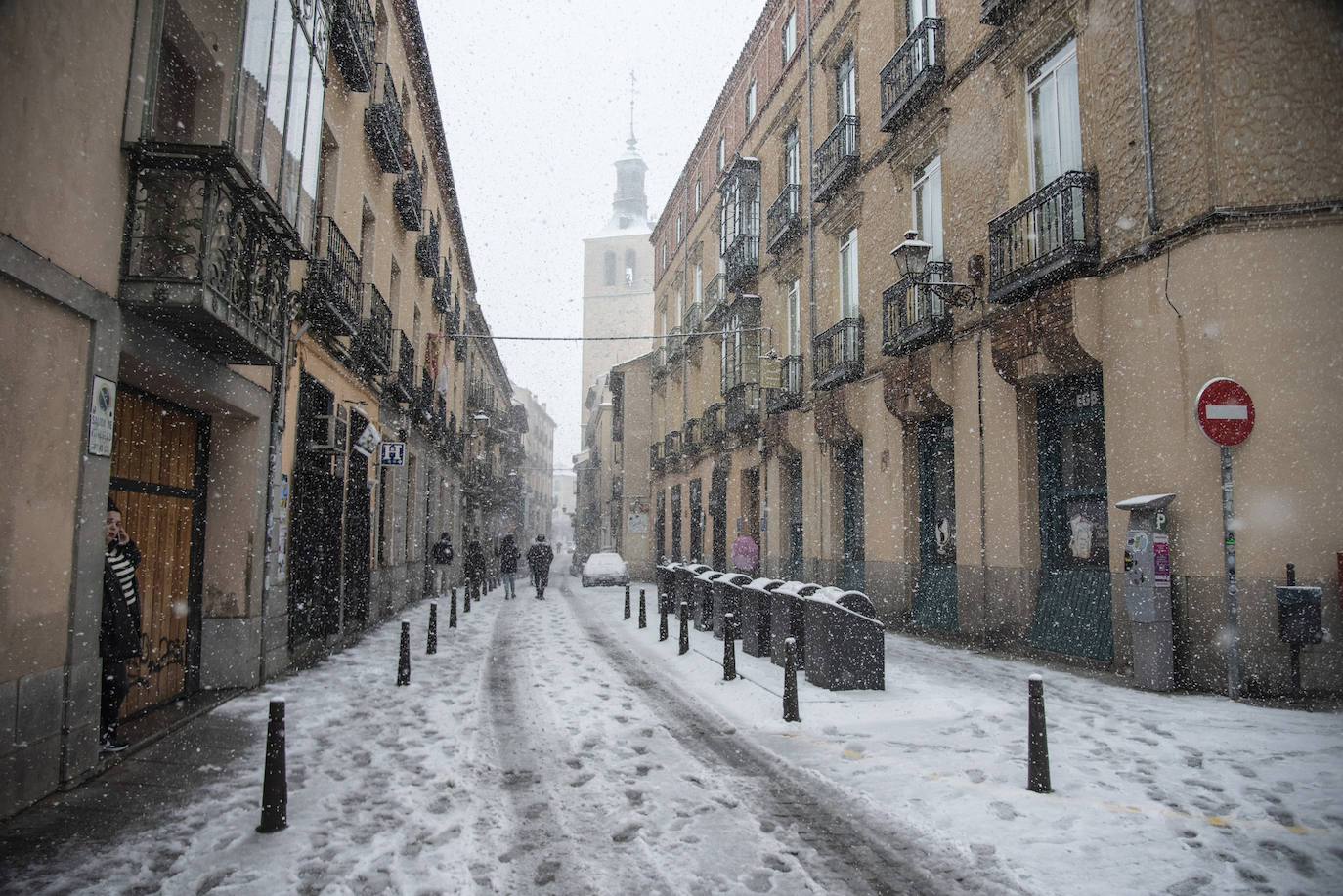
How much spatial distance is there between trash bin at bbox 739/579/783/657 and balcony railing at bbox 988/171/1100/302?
4.95m

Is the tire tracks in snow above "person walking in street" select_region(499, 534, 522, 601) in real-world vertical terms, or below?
below

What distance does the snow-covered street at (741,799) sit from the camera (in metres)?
3.97

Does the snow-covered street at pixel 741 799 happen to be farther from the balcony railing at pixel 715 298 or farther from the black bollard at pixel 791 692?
the balcony railing at pixel 715 298

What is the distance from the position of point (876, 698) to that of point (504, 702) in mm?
3581

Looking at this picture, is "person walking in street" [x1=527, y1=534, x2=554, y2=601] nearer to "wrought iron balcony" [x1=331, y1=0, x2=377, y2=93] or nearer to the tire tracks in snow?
"wrought iron balcony" [x1=331, y1=0, x2=377, y2=93]

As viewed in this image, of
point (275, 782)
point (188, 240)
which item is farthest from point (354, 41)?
point (275, 782)

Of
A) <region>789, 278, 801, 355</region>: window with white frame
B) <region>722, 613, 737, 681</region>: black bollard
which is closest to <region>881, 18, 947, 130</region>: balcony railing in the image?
<region>789, 278, 801, 355</region>: window with white frame

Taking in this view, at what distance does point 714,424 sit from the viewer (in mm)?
26094

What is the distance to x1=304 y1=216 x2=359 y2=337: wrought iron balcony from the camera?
1051cm

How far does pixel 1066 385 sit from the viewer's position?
10.9 m

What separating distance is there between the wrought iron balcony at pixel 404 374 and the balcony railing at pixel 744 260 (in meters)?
9.17

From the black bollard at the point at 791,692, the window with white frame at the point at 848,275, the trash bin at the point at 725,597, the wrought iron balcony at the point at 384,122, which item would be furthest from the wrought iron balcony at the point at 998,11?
the wrought iron balcony at the point at 384,122

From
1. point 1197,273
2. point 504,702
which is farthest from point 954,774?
point 1197,273

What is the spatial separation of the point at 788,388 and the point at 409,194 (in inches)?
374
